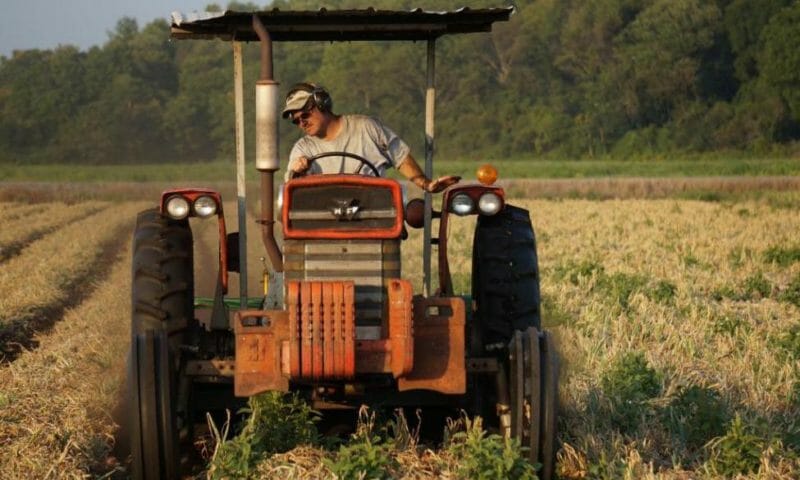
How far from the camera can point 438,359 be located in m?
5.97

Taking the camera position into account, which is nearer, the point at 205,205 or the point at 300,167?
the point at 205,205

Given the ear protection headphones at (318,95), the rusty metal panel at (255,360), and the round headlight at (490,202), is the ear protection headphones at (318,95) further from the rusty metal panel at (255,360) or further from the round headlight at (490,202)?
the rusty metal panel at (255,360)

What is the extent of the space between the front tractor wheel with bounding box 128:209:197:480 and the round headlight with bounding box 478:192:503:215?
1.56m

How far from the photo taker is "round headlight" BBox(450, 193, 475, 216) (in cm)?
660

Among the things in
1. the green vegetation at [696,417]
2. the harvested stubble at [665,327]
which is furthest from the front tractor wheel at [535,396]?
the green vegetation at [696,417]

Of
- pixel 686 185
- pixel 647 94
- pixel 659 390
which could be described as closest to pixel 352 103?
pixel 647 94

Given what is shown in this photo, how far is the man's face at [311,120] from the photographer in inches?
280

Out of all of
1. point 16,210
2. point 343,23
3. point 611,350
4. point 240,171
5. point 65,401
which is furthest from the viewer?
point 16,210

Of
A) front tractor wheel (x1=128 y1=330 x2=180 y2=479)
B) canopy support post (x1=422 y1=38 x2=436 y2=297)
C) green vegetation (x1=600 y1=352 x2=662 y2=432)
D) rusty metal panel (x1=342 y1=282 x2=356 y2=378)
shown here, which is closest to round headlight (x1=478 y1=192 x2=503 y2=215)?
canopy support post (x1=422 y1=38 x2=436 y2=297)

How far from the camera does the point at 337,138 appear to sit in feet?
23.8

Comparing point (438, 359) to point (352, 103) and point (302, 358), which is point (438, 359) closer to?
point (302, 358)

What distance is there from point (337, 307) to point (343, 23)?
5.54 ft

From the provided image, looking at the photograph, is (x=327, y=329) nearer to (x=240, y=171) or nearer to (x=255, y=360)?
(x=255, y=360)

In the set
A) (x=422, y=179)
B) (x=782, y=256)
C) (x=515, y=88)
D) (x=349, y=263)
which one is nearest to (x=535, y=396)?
(x=349, y=263)
